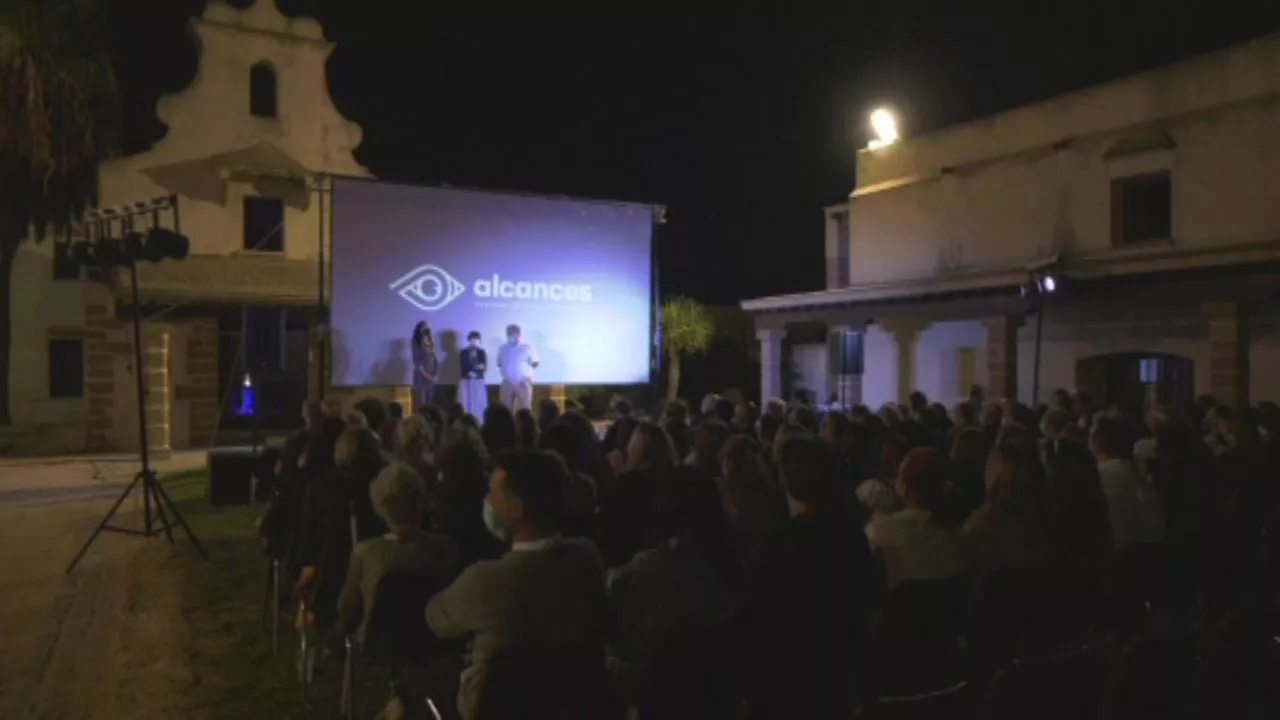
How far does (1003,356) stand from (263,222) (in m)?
11.9

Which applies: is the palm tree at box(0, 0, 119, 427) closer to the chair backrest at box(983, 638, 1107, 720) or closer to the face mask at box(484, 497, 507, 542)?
the face mask at box(484, 497, 507, 542)

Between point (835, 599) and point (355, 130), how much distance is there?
54.8ft

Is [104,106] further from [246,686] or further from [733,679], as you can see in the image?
[733,679]

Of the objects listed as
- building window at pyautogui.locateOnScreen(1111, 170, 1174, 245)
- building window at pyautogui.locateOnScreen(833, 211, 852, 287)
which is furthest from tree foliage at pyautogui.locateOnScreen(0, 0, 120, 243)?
building window at pyautogui.locateOnScreen(1111, 170, 1174, 245)

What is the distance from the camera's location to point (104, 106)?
1820 centimetres

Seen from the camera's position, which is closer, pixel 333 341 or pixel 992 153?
pixel 333 341

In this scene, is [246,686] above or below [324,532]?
below

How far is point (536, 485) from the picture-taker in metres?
2.64

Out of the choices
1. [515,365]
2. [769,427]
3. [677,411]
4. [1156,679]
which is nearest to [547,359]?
[515,365]

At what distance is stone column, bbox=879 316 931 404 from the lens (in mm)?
16312

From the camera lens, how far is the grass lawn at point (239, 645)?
14.9ft

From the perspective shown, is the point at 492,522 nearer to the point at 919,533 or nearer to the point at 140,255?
the point at 919,533

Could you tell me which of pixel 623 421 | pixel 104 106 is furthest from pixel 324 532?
pixel 104 106

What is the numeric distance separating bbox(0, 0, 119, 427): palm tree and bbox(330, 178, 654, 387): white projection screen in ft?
30.8
